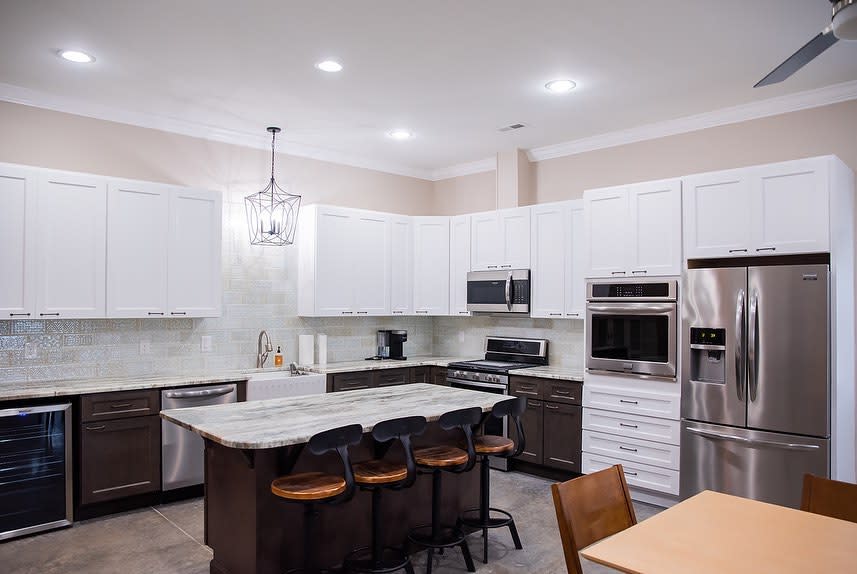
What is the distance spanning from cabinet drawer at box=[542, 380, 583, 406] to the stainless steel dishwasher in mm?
2617

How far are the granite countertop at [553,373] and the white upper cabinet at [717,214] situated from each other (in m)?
1.34

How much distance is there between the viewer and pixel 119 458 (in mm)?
4242

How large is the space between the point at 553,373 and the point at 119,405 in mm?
3355

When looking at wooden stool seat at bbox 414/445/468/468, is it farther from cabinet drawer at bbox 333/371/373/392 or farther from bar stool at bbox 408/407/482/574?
cabinet drawer at bbox 333/371/373/392

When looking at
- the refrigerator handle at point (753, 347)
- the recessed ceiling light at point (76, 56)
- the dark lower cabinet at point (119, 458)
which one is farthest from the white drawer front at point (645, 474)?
the recessed ceiling light at point (76, 56)

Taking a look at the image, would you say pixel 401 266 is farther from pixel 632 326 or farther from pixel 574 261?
pixel 632 326

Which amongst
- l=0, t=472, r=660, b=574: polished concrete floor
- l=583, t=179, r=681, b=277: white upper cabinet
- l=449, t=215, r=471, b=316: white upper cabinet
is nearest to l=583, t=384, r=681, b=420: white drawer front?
l=0, t=472, r=660, b=574: polished concrete floor

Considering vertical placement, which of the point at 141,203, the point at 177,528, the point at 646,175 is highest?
the point at 646,175

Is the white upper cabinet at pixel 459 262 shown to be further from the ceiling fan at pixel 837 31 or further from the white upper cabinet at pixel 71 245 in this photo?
the ceiling fan at pixel 837 31

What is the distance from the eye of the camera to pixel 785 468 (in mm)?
3844

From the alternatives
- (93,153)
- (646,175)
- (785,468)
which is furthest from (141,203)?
(785,468)

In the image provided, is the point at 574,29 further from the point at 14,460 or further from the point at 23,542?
the point at 23,542

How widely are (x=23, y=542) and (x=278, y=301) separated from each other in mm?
2662

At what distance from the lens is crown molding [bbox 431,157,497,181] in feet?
21.3
